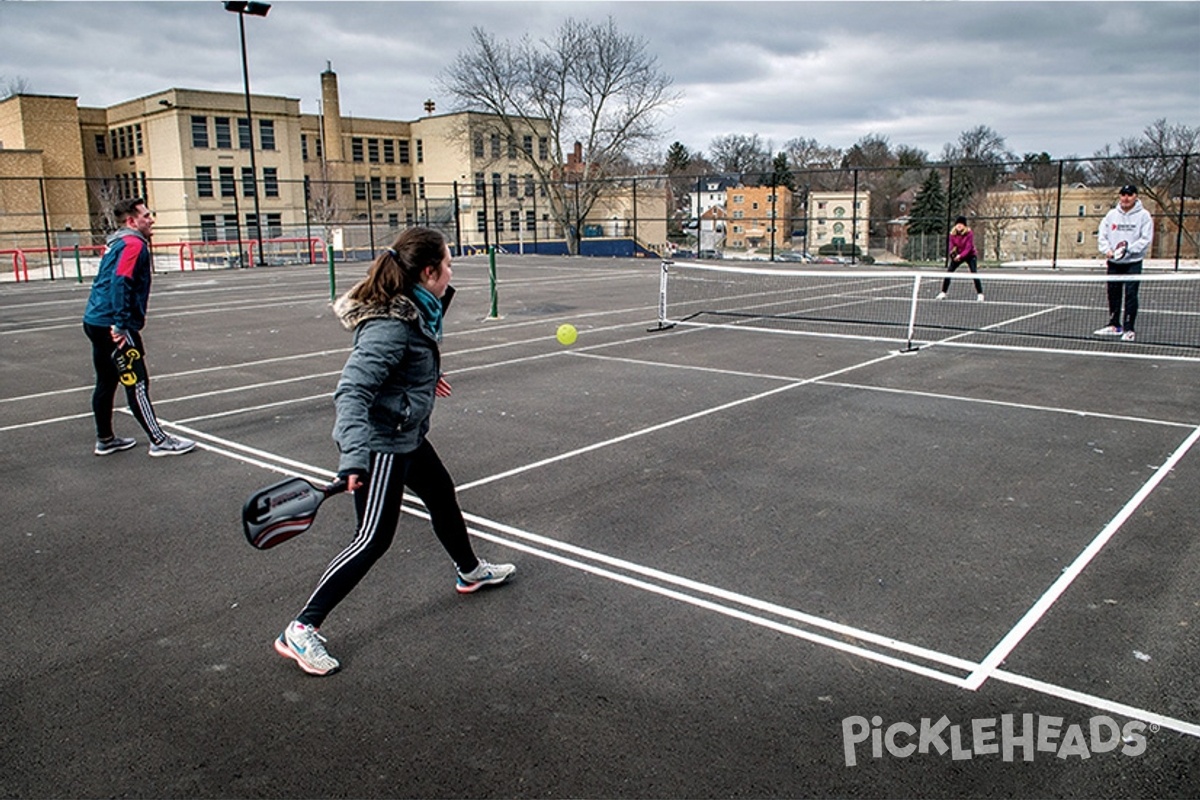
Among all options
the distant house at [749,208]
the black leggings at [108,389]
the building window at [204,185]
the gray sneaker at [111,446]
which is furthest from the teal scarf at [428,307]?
the building window at [204,185]

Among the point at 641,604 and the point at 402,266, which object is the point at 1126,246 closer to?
the point at 641,604

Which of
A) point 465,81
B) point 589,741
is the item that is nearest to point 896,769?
point 589,741

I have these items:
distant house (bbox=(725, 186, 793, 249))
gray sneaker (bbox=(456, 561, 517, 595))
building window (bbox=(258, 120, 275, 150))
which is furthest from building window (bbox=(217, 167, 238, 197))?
gray sneaker (bbox=(456, 561, 517, 595))

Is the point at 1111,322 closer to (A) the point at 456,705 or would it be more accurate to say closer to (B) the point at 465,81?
(A) the point at 456,705

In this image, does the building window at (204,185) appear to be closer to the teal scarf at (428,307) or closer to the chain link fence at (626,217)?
the chain link fence at (626,217)

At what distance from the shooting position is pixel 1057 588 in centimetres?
465

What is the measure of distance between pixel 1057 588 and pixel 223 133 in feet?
227

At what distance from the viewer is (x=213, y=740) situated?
3395 mm

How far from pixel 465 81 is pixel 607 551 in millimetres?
50906

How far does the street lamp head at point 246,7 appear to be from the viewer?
3353cm

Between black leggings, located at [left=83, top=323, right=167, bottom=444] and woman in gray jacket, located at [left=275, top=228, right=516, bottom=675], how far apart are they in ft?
13.8

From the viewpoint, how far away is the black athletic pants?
12.8 m

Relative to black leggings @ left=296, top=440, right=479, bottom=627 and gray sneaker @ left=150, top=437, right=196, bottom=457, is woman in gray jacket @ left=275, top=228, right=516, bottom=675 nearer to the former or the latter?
black leggings @ left=296, top=440, right=479, bottom=627

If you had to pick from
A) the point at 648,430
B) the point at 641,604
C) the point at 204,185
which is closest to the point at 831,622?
the point at 641,604
